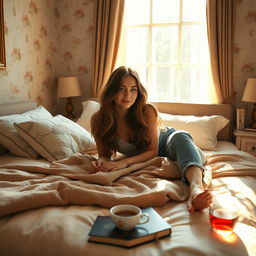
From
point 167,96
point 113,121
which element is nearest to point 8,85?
point 113,121

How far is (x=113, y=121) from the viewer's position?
207 centimetres

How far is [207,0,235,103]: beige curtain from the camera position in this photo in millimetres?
2959

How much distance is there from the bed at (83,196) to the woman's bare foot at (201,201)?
0.03 meters

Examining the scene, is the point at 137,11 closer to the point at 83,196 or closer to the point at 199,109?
the point at 199,109

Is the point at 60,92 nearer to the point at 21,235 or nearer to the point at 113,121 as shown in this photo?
the point at 113,121

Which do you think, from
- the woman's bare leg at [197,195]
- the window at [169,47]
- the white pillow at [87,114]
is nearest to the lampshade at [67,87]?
the white pillow at [87,114]

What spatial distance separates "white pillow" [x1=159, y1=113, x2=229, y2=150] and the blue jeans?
22.9 inches

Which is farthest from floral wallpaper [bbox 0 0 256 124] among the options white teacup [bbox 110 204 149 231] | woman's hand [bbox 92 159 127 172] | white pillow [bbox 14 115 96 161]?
white teacup [bbox 110 204 149 231]

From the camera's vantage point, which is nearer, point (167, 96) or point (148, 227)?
point (148, 227)

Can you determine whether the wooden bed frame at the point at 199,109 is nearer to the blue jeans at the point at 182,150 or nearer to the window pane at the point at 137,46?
the window pane at the point at 137,46

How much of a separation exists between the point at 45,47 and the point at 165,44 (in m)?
1.48

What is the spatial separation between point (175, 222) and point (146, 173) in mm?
493

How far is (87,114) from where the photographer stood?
3080 millimetres

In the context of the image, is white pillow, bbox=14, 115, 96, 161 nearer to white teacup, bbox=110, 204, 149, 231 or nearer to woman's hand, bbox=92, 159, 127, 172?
woman's hand, bbox=92, 159, 127, 172
